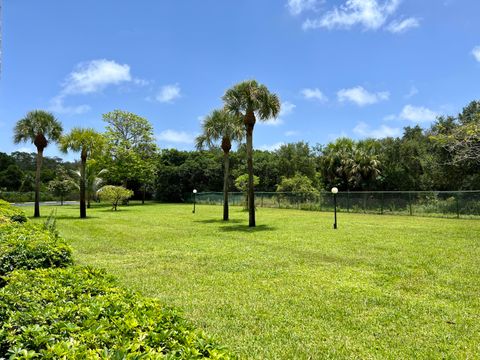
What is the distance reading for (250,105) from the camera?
1611 cm

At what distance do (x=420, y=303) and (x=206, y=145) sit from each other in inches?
642

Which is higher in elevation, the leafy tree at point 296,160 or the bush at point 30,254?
the leafy tree at point 296,160

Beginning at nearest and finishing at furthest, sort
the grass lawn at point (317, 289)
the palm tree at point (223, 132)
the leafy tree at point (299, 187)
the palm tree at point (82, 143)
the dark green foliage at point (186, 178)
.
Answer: the grass lawn at point (317, 289) < the palm tree at point (223, 132) < the palm tree at point (82, 143) < the leafy tree at point (299, 187) < the dark green foliage at point (186, 178)

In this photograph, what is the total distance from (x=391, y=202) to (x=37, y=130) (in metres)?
22.0

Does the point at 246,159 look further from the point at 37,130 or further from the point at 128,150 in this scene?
the point at 37,130

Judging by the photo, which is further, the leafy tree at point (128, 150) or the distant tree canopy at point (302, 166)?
the leafy tree at point (128, 150)

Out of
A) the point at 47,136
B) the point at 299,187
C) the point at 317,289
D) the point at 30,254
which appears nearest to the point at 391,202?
the point at 299,187

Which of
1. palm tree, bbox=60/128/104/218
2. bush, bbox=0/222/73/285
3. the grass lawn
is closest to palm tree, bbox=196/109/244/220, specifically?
palm tree, bbox=60/128/104/218

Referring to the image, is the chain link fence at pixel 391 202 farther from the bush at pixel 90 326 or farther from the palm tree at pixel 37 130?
the bush at pixel 90 326

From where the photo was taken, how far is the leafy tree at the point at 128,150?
37562mm

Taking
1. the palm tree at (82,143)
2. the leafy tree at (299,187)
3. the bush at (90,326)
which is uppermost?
the palm tree at (82,143)

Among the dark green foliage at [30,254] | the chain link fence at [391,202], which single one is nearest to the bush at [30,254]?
the dark green foliage at [30,254]

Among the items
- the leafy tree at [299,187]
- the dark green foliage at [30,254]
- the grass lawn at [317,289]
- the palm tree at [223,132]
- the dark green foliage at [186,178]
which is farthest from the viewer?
the dark green foliage at [186,178]

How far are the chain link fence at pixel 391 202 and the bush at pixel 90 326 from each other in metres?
22.2
